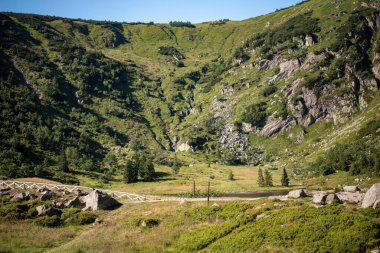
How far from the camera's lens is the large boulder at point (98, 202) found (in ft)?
214

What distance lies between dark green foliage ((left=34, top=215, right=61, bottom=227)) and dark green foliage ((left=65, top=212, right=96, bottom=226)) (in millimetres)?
1737

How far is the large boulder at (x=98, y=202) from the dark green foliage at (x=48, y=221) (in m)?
10.5

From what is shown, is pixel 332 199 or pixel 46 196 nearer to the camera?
pixel 332 199

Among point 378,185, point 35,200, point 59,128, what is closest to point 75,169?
point 59,128

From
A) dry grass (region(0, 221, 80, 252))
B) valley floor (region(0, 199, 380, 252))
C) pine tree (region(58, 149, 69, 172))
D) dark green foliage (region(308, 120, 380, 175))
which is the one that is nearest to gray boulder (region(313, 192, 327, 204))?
valley floor (region(0, 199, 380, 252))

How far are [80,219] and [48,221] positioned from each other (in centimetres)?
520

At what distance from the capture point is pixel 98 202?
215ft

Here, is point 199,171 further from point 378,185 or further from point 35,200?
point 378,185

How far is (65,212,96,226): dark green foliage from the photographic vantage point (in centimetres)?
5559

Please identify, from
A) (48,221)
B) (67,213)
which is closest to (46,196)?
(67,213)

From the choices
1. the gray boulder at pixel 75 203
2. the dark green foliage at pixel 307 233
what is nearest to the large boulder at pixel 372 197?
the dark green foliage at pixel 307 233

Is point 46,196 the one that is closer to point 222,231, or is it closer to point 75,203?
point 75,203

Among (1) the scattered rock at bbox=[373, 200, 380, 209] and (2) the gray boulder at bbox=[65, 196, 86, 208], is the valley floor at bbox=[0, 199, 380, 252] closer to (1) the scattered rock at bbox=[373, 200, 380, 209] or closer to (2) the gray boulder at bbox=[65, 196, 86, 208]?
(1) the scattered rock at bbox=[373, 200, 380, 209]

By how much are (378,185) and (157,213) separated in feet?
117
